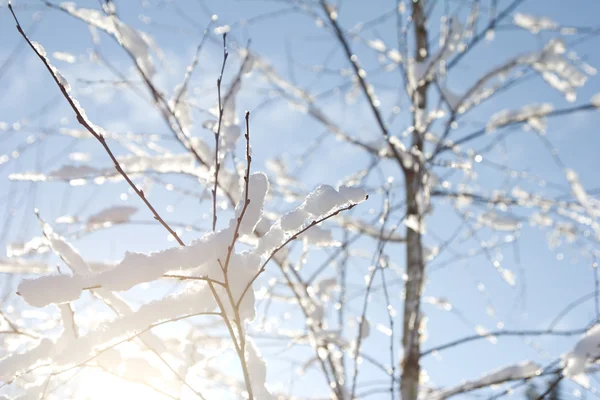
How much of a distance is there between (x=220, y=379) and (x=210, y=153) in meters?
1.18

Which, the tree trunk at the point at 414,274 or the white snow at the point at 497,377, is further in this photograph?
the tree trunk at the point at 414,274

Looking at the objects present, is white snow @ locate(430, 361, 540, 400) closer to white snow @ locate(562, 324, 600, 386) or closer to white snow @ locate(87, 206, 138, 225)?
white snow @ locate(562, 324, 600, 386)

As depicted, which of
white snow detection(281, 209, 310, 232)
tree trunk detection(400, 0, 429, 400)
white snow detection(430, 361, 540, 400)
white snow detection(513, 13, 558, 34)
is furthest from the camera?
white snow detection(513, 13, 558, 34)

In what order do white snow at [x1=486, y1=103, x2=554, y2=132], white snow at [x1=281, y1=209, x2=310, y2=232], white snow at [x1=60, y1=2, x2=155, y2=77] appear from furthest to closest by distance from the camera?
1. white snow at [x1=486, y1=103, x2=554, y2=132]
2. white snow at [x1=60, y1=2, x2=155, y2=77]
3. white snow at [x1=281, y1=209, x2=310, y2=232]

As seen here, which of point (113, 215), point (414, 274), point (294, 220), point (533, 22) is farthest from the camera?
point (533, 22)

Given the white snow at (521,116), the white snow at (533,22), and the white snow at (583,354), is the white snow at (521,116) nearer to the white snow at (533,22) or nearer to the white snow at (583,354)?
the white snow at (533,22)

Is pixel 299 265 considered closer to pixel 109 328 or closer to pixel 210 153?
pixel 210 153

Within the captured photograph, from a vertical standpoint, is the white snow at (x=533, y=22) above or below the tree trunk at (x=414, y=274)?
above

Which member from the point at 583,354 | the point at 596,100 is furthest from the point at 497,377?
the point at 596,100

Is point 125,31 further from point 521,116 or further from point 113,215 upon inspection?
Answer: point 521,116

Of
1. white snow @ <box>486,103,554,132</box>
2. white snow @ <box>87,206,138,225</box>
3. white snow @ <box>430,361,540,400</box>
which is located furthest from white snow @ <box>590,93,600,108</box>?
white snow @ <box>87,206,138,225</box>

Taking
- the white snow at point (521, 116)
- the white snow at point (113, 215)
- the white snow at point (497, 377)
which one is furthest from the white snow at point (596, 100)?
the white snow at point (113, 215)

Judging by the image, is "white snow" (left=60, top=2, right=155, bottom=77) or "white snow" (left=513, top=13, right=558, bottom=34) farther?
"white snow" (left=513, top=13, right=558, bottom=34)

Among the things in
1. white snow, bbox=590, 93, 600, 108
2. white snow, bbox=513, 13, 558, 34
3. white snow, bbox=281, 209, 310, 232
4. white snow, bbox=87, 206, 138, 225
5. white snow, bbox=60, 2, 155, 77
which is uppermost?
white snow, bbox=513, 13, 558, 34
